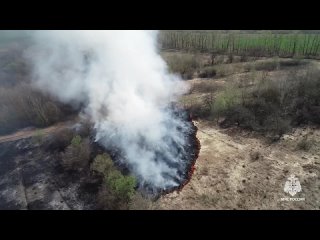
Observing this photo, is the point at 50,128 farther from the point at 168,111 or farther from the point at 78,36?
the point at 168,111

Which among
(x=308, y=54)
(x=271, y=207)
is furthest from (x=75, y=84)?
(x=308, y=54)

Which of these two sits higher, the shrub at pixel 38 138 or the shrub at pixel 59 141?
→ the shrub at pixel 59 141

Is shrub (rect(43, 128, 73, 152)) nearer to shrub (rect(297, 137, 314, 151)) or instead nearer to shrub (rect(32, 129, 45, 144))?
shrub (rect(32, 129, 45, 144))

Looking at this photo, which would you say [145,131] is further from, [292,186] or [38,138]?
[292,186]

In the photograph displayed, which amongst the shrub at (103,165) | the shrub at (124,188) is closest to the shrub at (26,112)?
the shrub at (103,165)

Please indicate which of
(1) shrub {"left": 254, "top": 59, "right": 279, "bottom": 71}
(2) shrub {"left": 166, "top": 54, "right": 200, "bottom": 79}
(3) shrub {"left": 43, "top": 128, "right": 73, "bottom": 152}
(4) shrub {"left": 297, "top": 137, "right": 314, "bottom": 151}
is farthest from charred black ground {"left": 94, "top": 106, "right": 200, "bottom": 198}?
(1) shrub {"left": 254, "top": 59, "right": 279, "bottom": 71}

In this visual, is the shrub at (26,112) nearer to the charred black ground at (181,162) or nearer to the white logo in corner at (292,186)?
the charred black ground at (181,162)
